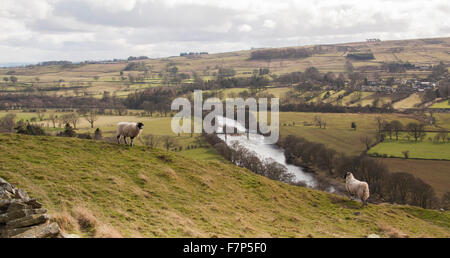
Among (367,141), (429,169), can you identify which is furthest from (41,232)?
(367,141)

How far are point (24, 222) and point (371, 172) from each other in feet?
166

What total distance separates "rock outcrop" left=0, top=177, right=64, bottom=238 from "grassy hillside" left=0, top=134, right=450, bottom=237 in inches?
49.0

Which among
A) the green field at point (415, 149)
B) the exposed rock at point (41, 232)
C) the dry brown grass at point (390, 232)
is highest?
the exposed rock at point (41, 232)

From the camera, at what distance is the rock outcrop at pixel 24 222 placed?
8.51 m

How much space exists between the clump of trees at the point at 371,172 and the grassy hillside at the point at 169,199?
22.5 meters

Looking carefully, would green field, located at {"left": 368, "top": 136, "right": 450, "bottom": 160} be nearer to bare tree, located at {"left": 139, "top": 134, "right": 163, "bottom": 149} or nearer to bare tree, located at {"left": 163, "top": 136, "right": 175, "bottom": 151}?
bare tree, located at {"left": 163, "top": 136, "right": 175, "bottom": 151}

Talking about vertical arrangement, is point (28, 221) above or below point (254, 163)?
above

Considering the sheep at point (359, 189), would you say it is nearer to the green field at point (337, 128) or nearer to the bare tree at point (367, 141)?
the green field at point (337, 128)

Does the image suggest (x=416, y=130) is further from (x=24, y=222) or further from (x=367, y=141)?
(x=24, y=222)

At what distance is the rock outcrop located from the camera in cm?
851

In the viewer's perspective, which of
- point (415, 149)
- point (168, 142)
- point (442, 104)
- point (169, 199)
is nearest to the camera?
point (169, 199)

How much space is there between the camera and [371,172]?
49812 mm

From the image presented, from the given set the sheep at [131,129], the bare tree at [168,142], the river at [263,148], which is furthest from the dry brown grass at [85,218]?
the bare tree at [168,142]
